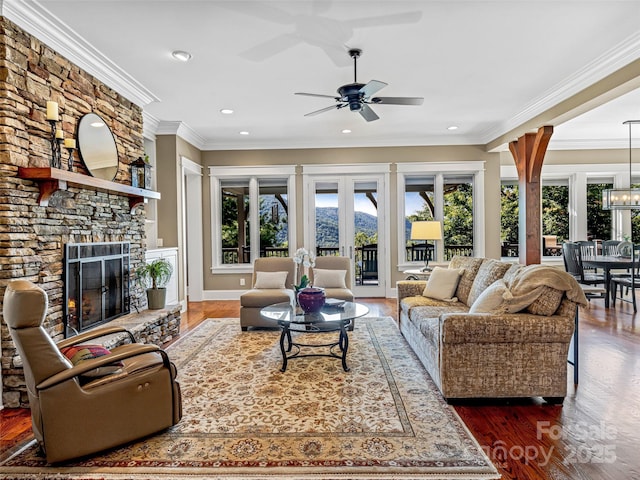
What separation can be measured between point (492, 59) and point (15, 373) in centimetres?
466

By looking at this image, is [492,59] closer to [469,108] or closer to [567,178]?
[469,108]

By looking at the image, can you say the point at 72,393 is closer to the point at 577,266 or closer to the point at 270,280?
the point at 270,280

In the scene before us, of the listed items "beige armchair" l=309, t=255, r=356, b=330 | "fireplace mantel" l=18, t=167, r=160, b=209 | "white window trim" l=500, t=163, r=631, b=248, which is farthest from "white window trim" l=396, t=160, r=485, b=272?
"fireplace mantel" l=18, t=167, r=160, b=209

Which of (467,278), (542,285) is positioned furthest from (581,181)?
(542,285)

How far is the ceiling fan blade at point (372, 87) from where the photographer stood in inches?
124

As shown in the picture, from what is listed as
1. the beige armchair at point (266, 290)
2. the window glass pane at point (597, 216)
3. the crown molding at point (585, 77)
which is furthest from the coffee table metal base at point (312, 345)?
the window glass pane at point (597, 216)

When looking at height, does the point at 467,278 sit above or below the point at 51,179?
below

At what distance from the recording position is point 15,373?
2713mm

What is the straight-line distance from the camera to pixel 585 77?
13.3ft

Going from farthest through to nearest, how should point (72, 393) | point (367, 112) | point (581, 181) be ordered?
point (581, 181) < point (367, 112) < point (72, 393)

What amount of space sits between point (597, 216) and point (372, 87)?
21.7 feet

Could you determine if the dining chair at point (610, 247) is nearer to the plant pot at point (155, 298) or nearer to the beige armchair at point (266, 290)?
the beige armchair at point (266, 290)

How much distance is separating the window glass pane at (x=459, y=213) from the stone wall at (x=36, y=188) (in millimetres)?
5465

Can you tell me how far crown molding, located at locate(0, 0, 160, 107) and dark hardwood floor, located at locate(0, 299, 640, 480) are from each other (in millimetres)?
2740
